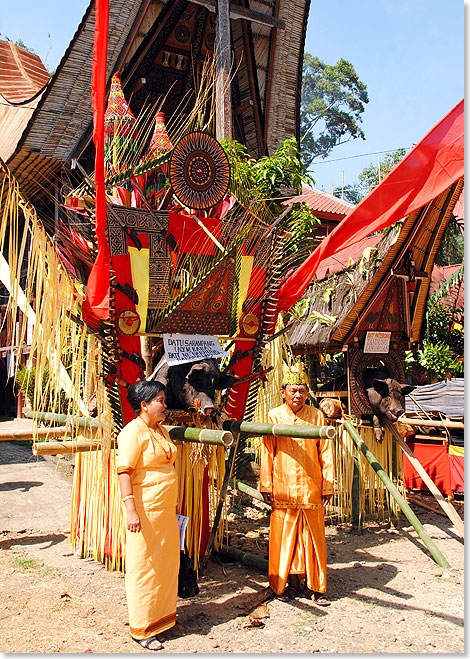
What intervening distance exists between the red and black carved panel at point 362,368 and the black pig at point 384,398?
0.08 metres

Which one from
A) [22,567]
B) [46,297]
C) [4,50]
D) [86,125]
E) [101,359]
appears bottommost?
[22,567]

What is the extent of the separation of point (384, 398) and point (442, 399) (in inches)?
83.5

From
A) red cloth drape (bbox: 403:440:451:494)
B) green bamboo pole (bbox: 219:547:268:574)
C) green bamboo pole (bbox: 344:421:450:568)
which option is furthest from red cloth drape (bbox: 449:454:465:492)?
green bamboo pole (bbox: 219:547:268:574)

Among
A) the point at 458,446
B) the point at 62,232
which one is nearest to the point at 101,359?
the point at 62,232

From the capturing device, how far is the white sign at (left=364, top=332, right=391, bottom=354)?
5.62 meters

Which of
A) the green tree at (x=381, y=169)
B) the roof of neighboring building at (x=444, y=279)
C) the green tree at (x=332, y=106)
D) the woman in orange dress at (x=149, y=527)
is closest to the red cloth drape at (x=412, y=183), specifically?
the woman in orange dress at (x=149, y=527)

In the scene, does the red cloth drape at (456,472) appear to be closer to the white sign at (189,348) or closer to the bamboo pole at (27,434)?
the white sign at (189,348)

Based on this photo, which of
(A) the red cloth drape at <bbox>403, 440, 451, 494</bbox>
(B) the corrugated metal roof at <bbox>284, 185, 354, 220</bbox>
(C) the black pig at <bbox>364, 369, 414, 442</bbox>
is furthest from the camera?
(B) the corrugated metal roof at <bbox>284, 185, 354, 220</bbox>

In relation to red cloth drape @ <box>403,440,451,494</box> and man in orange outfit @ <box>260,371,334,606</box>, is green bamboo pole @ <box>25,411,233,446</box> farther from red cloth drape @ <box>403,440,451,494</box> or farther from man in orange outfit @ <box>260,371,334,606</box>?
red cloth drape @ <box>403,440,451,494</box>

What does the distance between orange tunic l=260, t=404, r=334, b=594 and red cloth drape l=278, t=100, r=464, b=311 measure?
138 centimetres

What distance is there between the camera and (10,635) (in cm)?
312

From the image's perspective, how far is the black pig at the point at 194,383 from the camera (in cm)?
358

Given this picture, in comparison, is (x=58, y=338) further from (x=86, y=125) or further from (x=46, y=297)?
(x=86, y=125)

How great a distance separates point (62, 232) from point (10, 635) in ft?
8.42
